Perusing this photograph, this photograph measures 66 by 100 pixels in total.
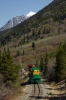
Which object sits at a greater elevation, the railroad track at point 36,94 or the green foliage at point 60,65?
the green foliage at point 60,65

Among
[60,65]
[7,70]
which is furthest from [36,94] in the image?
[60,65]

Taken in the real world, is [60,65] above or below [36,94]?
above

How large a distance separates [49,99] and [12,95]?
19.3 ft

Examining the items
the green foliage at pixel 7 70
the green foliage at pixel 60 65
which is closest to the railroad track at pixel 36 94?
the green foliage at pixel 7 70

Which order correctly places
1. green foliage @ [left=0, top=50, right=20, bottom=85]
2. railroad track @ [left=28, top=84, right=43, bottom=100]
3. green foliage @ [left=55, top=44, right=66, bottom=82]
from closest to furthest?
railroad track @ [left=28, top=84, right=43, bottom=100], green foliage @ [left=0, top=50, right=20, bottom=85], green foliage @ [left=55, top=44, right=66, bottom=82]

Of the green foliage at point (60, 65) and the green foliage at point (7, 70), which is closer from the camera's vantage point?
the green foliage at point (7, 70)

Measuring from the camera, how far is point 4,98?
30.6 metres

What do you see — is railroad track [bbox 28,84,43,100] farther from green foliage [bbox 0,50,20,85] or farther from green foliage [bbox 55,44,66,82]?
green foliage [bbox 55,44,66,82]

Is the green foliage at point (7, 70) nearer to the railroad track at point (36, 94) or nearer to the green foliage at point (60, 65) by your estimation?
the railroad track at point (36, 94)

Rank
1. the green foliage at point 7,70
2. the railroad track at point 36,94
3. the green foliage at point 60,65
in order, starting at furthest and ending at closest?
the green foliage at point 60,65 < the green foliage at point 7,70 < the railroad track at point 36,94

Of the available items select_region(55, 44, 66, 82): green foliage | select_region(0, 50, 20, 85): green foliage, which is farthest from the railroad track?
select_region(55, 44, 66, 82): green foliage

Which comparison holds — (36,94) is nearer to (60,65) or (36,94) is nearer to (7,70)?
(7,70)

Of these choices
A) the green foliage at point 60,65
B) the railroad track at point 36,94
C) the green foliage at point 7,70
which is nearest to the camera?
the railroad track at point 36,94

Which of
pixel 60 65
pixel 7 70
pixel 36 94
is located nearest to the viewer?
pixel 36 94
